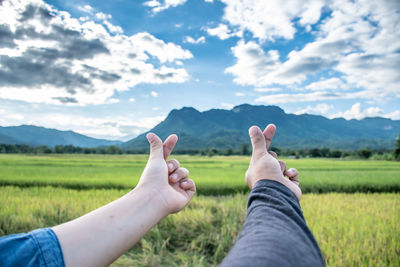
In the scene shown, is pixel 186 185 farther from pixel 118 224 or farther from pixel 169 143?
pixel 118 224

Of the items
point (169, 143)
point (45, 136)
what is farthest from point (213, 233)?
point (45, 136)

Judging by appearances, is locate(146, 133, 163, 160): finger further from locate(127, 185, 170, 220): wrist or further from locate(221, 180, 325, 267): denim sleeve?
locate(221, 180, 325, 267): denim sleeve

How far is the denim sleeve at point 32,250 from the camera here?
724mm

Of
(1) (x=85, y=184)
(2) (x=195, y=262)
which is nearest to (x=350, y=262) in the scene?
(2) (x=195, y=262)

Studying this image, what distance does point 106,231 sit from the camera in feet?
3.16

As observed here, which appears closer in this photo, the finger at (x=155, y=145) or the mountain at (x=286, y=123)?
the finger at (x=155, y=145)

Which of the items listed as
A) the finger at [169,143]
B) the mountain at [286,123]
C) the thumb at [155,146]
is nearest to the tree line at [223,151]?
the finger at [169,143]

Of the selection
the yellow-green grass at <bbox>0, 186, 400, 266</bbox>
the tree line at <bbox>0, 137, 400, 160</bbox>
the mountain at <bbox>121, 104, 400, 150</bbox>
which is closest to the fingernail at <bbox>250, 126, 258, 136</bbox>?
the yellow-green grass at <bbox>0, 186, 400, 266</bbox>

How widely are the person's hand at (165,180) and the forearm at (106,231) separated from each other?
0.15 m

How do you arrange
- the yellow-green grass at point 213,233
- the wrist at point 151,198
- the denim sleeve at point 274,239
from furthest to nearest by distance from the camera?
the yellow-green grass at point 213,233
the wrist at point 151,198
the denim sleeve at point 274,239

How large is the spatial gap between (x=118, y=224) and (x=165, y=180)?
470mm

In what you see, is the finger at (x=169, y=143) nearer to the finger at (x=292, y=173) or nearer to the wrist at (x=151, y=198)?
the wrist at (x=151, y=198)

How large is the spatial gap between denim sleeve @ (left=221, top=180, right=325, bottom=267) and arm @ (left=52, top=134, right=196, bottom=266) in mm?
509

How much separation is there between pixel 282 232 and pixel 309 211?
440cm
